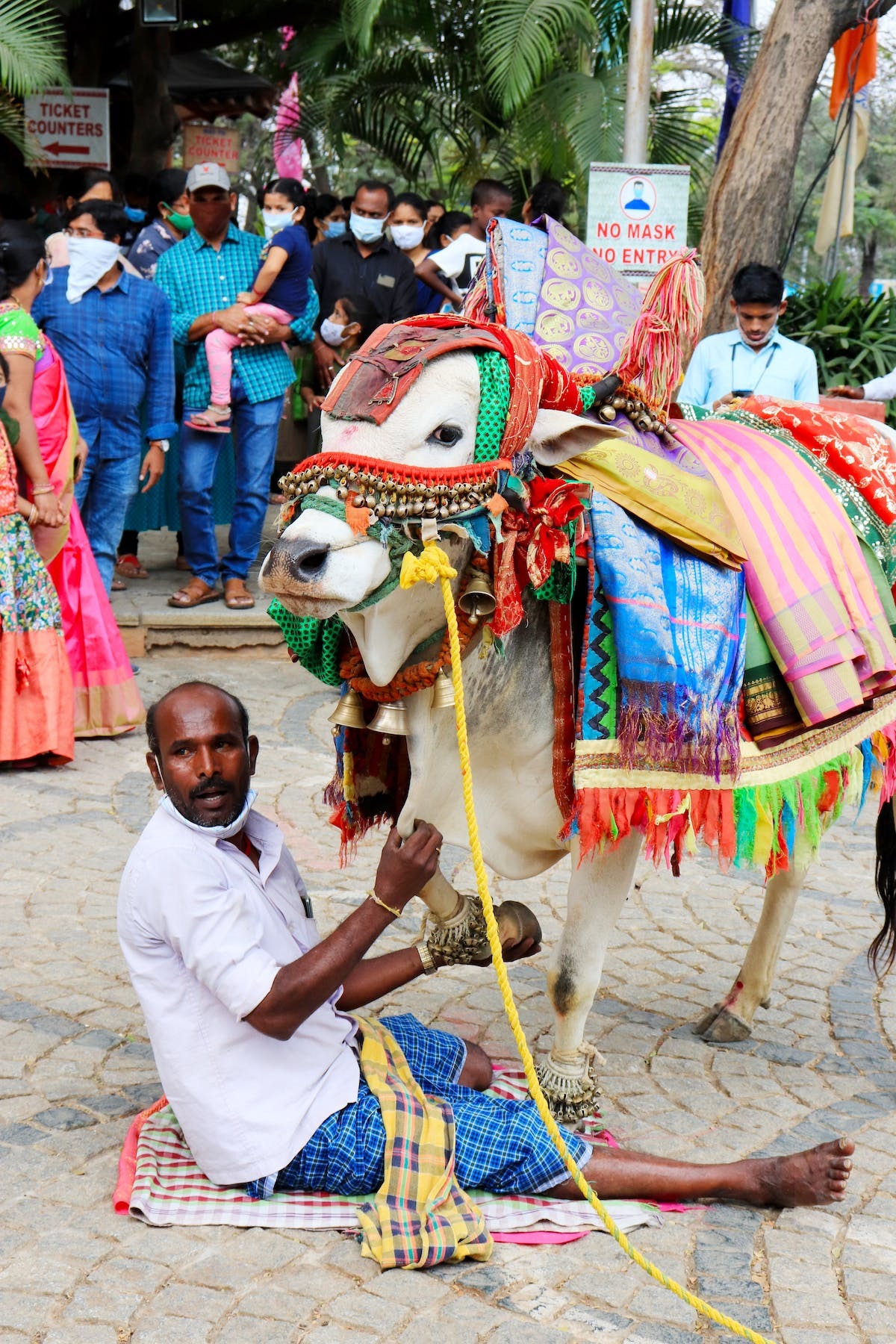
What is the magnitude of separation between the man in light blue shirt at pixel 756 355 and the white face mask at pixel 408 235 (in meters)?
3.30

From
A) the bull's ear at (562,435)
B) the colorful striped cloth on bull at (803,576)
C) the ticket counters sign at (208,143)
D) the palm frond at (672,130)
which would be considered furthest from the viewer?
the palm frond at (672,130)

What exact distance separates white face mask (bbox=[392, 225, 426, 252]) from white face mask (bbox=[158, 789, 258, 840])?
688 centimetres

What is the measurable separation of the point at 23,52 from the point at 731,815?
27.9 feet

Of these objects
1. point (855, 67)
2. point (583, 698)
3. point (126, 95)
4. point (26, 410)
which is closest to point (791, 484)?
point (583, 698)

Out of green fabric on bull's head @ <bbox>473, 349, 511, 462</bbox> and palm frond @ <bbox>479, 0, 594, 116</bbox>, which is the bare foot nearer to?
green fabric on bull's head @ <bbox>473, 349, 511, 462</bbox>

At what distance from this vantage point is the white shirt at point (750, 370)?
6.30 metres

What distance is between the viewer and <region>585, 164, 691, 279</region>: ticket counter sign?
7062 mm

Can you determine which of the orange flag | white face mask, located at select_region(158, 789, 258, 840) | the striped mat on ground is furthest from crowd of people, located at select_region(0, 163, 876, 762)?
the striped mat on ground

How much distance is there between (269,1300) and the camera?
2740mm

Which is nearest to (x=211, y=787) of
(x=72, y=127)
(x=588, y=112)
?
(x=588, y=112)

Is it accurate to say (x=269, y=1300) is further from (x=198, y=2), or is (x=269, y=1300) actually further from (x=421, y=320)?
(x=198, y=2)

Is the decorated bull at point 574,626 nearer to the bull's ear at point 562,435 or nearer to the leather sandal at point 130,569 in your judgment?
the bull's ear at point 562,435

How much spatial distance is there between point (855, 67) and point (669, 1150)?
8.06 m

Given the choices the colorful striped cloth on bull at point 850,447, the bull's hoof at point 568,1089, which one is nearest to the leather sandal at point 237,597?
the colorful striped cloth on bull at point 850,447
